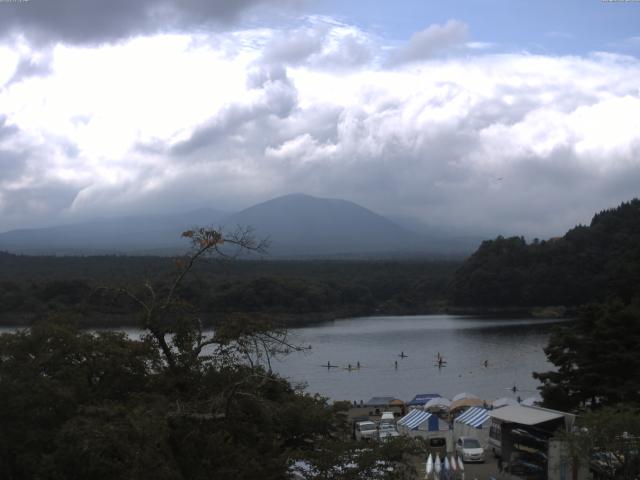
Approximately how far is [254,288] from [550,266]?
66.8ft

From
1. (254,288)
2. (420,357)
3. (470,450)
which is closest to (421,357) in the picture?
(420,357)

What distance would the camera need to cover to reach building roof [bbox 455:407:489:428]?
45.4ft

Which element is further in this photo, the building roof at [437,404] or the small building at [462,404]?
the building roof at [437,404]

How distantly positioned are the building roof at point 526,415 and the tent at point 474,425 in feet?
4.70

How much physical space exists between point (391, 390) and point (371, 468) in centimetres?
2013

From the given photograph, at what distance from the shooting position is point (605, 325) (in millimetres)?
13820

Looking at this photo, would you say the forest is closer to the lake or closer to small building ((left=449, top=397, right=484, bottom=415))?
small building ((left=449, top=397, right=484, bottom=415))

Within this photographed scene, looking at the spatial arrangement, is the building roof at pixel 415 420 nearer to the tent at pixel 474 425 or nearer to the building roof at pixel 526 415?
the tent at pixel 474 425

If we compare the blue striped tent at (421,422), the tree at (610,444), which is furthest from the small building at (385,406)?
the tree at (610,444)

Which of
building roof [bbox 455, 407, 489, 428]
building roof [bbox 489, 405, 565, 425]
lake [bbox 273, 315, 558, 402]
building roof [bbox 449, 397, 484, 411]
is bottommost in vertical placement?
lake [bbox 273, 315, 558, 402]

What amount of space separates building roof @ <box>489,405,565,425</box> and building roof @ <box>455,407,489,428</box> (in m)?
1.61

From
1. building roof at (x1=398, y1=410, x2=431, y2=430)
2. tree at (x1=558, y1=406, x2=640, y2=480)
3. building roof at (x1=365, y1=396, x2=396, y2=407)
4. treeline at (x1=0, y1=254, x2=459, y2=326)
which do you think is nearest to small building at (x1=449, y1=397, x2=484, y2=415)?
building roof at (x1=365, y1=396, x2=396, y2=407)

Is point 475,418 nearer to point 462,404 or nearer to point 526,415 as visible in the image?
point 526,415

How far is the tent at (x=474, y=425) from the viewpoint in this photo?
1357 cm
